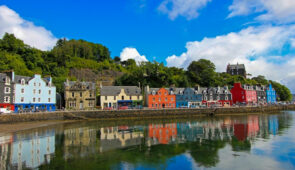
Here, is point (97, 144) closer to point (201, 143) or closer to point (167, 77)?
point (201, 143)

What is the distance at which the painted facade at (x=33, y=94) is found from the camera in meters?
40.0

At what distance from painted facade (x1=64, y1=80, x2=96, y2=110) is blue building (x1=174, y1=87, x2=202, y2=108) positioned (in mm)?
23137

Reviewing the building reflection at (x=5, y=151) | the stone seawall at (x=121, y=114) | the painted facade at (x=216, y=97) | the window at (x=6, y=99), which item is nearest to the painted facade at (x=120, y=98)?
the stone seawall at (x=121, y=114)

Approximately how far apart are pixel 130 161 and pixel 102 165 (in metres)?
2.05

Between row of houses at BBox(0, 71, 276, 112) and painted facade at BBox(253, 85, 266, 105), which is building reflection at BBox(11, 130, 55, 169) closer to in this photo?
row of houses at BBox(0, 71, 276, 112)

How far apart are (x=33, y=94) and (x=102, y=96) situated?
1502 cm

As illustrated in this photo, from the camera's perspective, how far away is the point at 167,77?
63.9m

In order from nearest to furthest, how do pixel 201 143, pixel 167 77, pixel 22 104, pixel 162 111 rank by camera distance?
pixel 201 143
pixel 22 104
pixel 162 111
pixel 167 77

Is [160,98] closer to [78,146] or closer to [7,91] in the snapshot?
[7,91]

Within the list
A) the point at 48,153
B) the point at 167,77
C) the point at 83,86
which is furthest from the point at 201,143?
the point at 167,77

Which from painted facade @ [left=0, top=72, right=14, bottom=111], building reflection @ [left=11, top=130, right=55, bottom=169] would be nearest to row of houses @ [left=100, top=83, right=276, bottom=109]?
painted facade @ [left=0, top=72, right=14, bottom=111]

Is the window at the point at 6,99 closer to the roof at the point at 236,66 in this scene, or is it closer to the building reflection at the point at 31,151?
the building reflection at the point at 31,151

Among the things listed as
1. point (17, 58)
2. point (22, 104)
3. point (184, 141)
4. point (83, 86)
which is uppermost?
point (17, 58)

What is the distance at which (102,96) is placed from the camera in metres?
49.1
